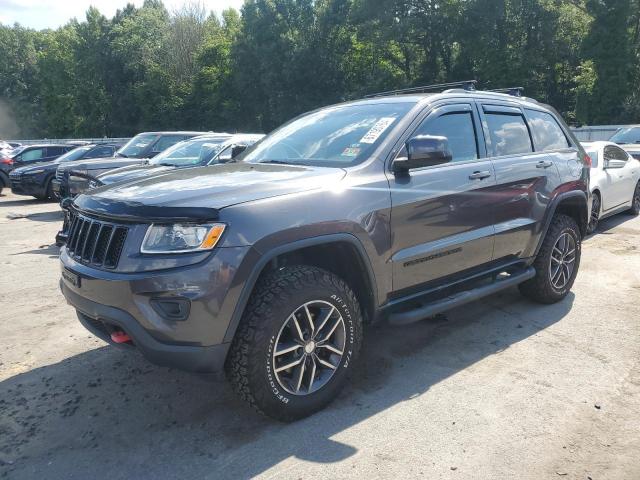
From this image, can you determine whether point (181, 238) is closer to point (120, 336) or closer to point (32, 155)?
point (120, 336)

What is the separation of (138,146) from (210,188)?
948cm

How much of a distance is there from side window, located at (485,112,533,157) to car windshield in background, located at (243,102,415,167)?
970 mm

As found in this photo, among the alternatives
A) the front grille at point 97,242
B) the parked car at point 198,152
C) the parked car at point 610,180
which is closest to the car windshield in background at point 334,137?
the front grille at point 97,242

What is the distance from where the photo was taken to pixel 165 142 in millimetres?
11711

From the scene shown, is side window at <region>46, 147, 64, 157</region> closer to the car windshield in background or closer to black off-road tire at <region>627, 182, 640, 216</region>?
the car windshield in background

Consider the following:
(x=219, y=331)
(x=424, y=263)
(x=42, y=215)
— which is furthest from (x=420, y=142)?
(x=42, y=215)

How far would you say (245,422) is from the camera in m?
3.25

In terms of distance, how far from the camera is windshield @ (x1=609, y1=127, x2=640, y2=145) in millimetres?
14261

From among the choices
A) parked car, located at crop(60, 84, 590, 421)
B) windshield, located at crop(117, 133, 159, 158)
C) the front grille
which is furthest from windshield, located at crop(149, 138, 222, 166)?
the front grille

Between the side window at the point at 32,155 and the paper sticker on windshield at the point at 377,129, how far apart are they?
55.7 feet

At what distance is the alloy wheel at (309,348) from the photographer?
123 inches

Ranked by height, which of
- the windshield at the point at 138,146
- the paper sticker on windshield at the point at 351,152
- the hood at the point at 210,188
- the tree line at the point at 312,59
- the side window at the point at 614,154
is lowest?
the side window at the point at 614,154

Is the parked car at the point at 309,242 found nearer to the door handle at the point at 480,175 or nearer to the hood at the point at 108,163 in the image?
the door handle at the point at 480,175

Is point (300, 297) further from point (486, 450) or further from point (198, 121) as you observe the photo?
point (198, 121)
